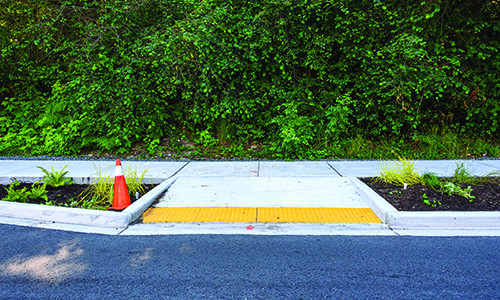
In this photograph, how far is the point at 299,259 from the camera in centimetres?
292

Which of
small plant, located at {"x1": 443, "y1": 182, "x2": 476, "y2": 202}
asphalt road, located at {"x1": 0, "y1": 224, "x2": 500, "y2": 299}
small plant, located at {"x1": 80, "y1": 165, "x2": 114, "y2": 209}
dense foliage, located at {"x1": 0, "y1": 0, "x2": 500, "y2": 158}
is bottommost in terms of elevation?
asphalt road, located at {"x1": 0, "y1": 224, "x2": 500, "y2": 299}

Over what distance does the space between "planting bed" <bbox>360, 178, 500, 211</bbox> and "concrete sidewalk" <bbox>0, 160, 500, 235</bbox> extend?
24 cm

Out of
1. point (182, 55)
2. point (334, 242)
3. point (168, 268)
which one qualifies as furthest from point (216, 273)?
point (182, 55)

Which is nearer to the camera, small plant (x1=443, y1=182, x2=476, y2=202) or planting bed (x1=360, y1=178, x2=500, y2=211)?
planting bed (x1=360, y1=178, x2=500, y2=211)

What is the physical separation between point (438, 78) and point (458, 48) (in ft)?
3.52

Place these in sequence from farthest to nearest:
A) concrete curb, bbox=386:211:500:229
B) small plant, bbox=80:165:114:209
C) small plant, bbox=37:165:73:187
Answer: small plant, bbox=37:165:73:187
small plant, bbox=80:165:114:209
concrete curb, bbox=386:211:500:229

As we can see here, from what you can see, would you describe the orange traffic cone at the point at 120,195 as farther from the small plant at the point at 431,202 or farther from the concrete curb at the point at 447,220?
the small plant at the point at 431,202

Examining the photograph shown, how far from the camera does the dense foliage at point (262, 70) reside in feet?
22.8

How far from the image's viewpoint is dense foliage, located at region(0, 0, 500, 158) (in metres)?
6.94

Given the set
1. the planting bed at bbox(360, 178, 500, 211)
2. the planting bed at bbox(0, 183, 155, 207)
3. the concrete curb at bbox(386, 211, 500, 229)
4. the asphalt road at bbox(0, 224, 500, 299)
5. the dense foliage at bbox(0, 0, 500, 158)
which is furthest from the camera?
the dense foliage at bbox(0, 0, 500, 158)

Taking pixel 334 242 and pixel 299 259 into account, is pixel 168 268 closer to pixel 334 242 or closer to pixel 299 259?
pixel 299 259

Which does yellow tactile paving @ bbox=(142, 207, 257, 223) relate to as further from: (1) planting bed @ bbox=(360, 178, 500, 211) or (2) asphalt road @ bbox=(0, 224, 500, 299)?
(1) planting bed @ bbox=(360, 178, 500, 211)

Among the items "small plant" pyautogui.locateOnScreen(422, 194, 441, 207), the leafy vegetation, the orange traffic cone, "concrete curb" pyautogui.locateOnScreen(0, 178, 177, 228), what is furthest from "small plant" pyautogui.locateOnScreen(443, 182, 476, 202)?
the orange traffic cone

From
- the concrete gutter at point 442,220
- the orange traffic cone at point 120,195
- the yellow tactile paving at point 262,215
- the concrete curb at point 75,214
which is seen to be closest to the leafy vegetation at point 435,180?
the concrete gutter at point 442,220
